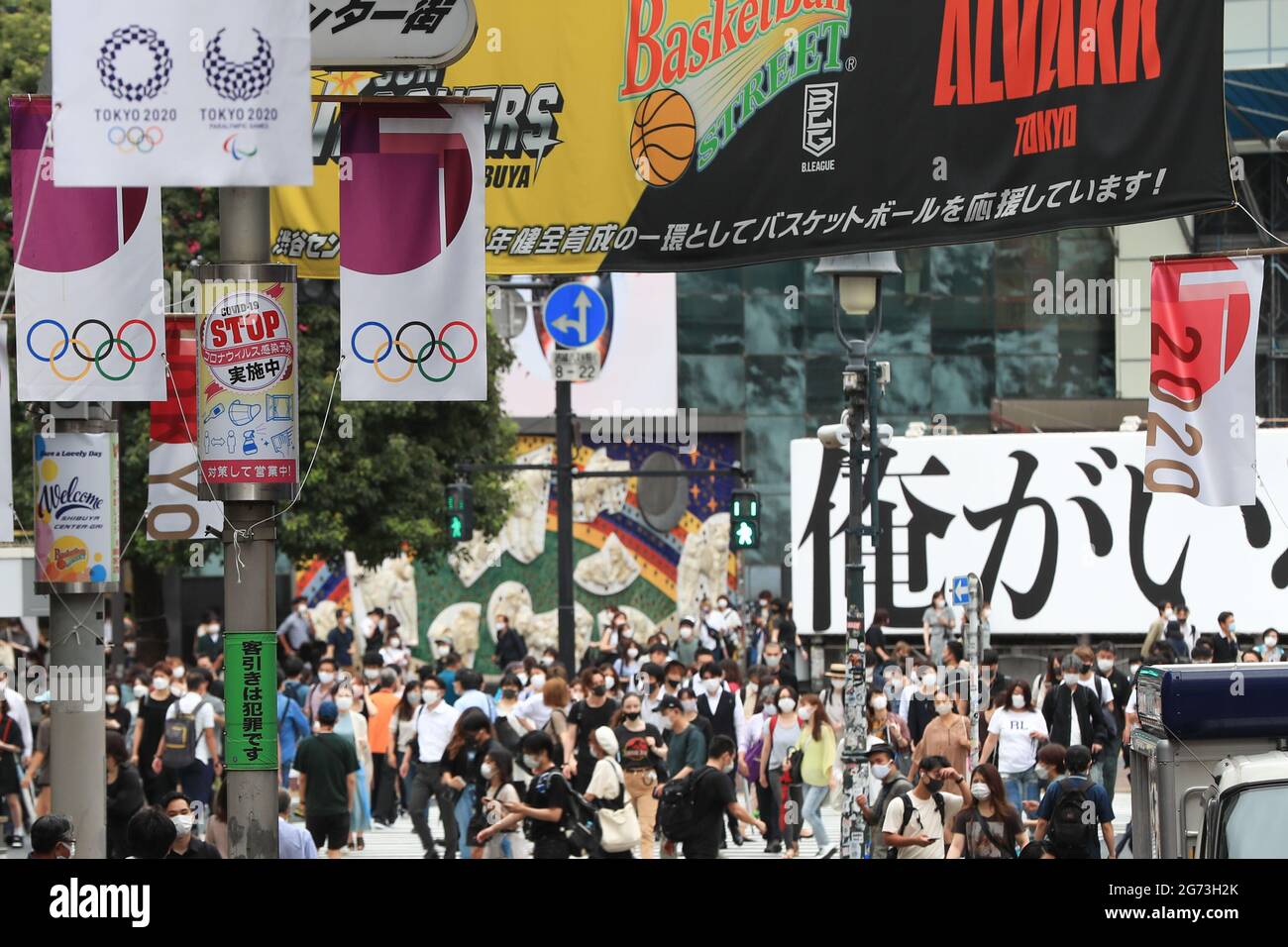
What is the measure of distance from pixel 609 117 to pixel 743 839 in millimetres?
11386

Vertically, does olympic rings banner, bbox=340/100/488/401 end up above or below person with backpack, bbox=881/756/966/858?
above

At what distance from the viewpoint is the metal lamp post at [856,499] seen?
1630 cm

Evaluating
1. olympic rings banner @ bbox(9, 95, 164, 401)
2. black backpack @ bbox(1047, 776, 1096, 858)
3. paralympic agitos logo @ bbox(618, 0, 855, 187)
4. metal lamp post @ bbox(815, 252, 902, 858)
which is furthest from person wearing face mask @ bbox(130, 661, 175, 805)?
paralympic agitos logo @ bbox(618, 0, 855, 187)

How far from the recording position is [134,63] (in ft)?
26.6

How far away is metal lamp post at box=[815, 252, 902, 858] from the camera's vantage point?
1630cm

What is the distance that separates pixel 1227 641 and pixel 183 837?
17276mm

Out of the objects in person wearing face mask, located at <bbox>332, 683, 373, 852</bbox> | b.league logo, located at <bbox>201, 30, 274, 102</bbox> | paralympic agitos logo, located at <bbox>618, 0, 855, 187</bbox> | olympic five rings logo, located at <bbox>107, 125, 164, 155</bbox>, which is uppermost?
paralympic agitos logo, located at <bbox>618, 0, 855, 187</bbox>

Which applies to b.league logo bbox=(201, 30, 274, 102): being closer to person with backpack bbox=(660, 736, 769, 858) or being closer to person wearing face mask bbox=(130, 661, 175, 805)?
person with backpack bbox=(660, 736, 769, 858)

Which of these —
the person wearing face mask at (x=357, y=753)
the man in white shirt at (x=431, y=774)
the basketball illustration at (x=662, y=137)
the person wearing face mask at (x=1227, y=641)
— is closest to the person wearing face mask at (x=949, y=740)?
the man in white shirt at (x=431, y=774)

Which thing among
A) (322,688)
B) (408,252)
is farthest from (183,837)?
(322,688)

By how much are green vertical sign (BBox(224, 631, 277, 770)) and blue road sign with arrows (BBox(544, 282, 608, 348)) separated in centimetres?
1537

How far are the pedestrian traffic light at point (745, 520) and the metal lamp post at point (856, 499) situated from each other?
526 centimetres

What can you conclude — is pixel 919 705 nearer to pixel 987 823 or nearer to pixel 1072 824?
pixel 987 823
